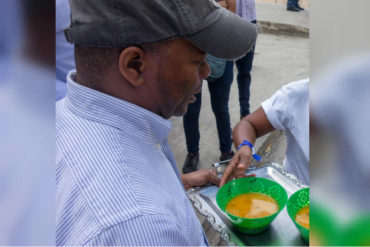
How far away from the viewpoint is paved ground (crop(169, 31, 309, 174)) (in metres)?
3.75

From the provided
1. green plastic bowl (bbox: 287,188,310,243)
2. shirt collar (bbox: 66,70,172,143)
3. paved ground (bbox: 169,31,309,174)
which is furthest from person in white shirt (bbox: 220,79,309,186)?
paved ground (bbox: 169,31,309,174)

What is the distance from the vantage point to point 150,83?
931 millimetres

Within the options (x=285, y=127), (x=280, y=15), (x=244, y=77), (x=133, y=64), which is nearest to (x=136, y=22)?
(x=133, y=64)

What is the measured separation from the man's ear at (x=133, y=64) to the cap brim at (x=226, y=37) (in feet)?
0.47

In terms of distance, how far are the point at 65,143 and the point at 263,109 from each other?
1.45 metres

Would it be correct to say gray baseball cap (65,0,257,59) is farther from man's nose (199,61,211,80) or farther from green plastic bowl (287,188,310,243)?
green plastic bowl (287,188,310,243)

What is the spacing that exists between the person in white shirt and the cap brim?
78cm

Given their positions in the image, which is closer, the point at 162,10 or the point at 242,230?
the point at 162,10

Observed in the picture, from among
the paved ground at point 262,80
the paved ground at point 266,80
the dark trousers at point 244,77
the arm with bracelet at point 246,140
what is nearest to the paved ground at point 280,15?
the paved ground at point 266,80

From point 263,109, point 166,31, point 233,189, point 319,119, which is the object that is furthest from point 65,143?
point 263,109

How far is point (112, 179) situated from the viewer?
2.48 feet

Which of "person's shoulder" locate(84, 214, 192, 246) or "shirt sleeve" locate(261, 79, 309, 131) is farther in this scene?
"shirt sleeve" locate(261, 79, 309, 131)

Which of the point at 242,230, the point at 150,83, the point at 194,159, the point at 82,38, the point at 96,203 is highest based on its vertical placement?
the point at 82,38

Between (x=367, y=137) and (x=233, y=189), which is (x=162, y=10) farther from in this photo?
(x=233, y=189)
